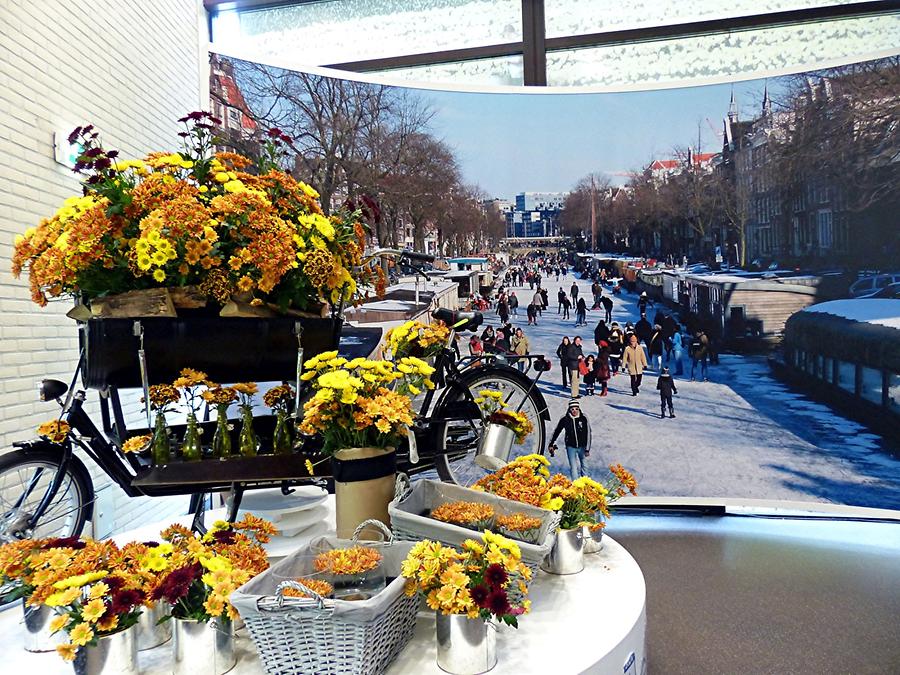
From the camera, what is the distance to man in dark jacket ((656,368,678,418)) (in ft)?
15.6

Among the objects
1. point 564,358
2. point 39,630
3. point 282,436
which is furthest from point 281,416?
point 564,358

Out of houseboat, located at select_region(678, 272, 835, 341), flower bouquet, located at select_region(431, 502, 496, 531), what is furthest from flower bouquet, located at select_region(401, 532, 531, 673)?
houseboat, located at select_region(678, 272, 835, 341)

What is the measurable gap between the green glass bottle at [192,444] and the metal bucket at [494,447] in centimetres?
82

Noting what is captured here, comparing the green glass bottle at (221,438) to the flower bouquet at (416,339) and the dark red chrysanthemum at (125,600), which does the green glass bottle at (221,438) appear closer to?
the flower bouquet at (416,339)

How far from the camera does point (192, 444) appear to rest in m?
2.07

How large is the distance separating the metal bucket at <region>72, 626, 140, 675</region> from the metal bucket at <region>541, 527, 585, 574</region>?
95cm

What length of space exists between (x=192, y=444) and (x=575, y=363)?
336cm

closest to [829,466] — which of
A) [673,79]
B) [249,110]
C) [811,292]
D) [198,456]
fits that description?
[811,292]

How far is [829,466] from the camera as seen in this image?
4430 mm

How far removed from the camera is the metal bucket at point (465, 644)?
1254 mm

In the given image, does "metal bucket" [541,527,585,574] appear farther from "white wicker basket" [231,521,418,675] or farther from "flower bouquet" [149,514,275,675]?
"flower bouquet" [149,514,275,675]

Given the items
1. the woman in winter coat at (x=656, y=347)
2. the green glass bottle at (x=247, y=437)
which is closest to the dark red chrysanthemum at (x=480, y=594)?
the green glass bottle at (x=247, y=437)

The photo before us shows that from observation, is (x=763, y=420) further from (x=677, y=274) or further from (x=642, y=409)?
(x=677, y=274)

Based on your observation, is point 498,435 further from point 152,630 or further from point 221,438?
point 152,630
